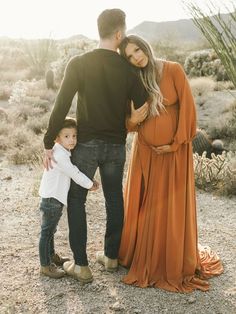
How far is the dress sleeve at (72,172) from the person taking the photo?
3715 millimetres

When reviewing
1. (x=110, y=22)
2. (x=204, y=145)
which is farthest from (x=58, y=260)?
(x=204, y=145)

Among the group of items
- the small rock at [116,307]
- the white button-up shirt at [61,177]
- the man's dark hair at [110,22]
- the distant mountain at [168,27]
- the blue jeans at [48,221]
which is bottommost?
the small rock at [116,307]

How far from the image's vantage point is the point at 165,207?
4145 millimetres

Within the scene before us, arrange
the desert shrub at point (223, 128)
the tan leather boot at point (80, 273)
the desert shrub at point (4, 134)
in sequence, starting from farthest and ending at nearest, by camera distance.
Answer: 1. the desert shrub at point (223, 128)
2. the desert shrub at point (4, 134)
3. the tan leather boot at point (80, 273)

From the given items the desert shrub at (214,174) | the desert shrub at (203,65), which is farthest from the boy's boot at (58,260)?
the desert shrub at (203,65)

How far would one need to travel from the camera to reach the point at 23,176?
25.3ft

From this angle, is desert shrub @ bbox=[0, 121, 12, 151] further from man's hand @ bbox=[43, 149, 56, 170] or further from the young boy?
man's hand @ bbox=[43, 149, 56, 170]

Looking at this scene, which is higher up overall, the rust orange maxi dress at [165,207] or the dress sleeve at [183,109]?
the dress sleeve at [183,109]

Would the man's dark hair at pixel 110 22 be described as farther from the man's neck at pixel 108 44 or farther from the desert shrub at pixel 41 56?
the desert shrub at pixel 41 56

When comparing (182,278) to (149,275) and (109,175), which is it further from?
(109,175)

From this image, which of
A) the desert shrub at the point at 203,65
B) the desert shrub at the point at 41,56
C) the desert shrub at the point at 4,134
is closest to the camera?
the desert shrub at the point at 4,134

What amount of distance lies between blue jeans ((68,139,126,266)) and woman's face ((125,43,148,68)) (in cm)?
63

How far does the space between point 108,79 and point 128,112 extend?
1.28ft

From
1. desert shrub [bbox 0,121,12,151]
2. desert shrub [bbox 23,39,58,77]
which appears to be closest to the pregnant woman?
desert shrub [bbox 0,121,12,151]
